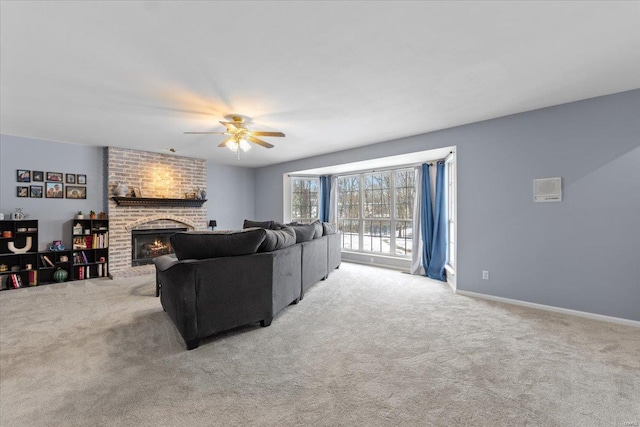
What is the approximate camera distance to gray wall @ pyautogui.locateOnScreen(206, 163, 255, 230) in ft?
23.0

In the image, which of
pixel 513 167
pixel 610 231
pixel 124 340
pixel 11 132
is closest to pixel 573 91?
pixel 513 167

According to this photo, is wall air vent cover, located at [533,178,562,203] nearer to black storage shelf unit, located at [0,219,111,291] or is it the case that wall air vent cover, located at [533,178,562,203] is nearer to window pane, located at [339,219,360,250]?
window pane, located at [339,219,360,250]

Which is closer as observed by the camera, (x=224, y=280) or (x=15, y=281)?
(x=224, y=280)

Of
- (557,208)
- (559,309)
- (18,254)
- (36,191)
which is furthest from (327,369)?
(36,191)

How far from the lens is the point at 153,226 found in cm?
583

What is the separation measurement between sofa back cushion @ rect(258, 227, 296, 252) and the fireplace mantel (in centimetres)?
374

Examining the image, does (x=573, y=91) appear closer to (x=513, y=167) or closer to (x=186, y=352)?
(x=513, y=167)

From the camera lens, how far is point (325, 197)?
6.93 m

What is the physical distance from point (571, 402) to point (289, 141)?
463cm

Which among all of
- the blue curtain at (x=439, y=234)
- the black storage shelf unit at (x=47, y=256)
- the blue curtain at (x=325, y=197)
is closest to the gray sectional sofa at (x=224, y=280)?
the blue curtain at (x=439, y=234)

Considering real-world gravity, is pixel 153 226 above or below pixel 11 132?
below

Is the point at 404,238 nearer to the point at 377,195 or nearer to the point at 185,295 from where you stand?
the point at 377,195

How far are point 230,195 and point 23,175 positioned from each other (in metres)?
3.83

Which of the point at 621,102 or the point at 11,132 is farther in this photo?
the point at 11,132
